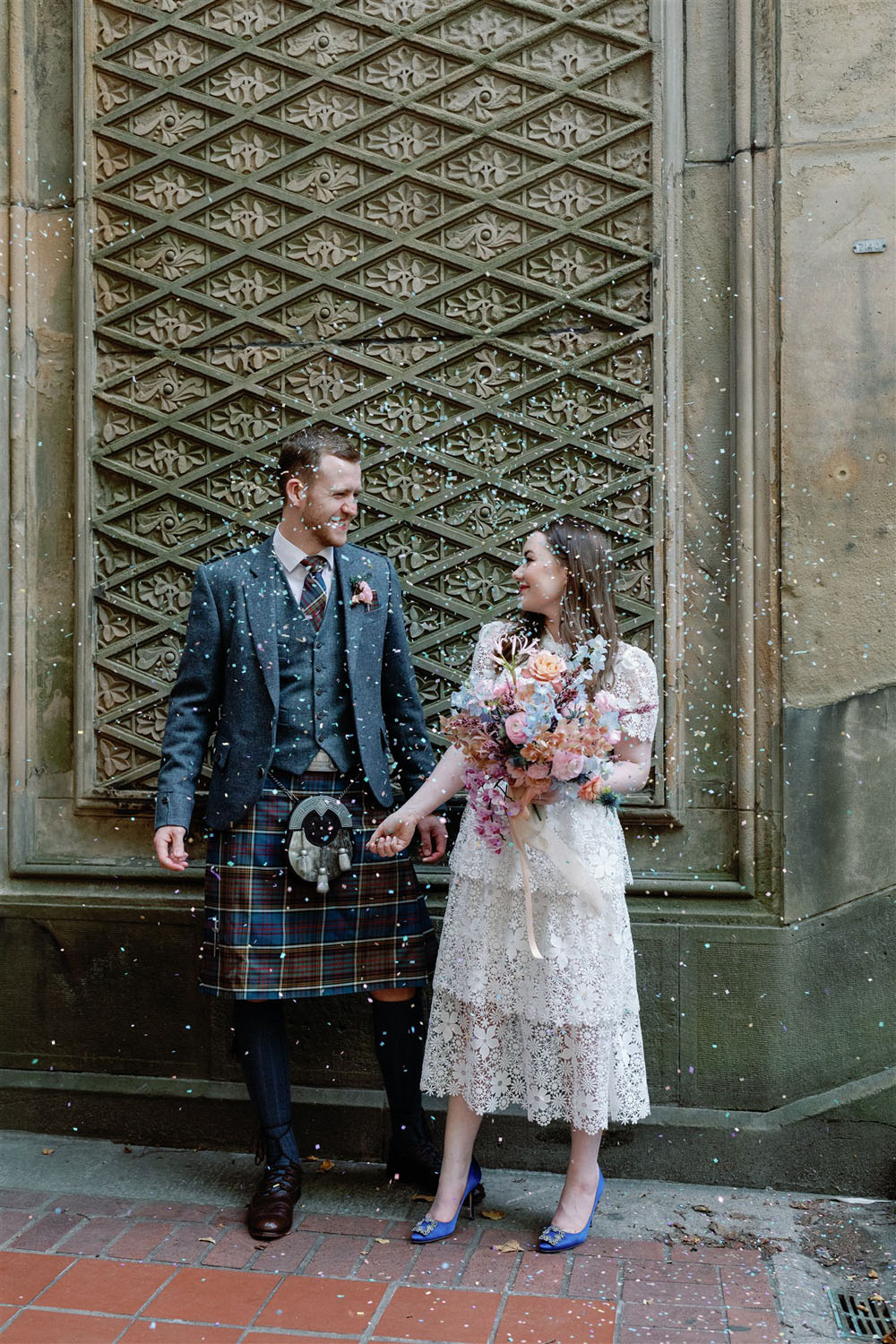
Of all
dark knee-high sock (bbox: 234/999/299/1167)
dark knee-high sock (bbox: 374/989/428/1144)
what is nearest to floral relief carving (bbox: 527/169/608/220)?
dark knee-high sock (bbox: 374/989/428/1144)

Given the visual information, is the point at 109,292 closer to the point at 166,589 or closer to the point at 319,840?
the point at 166,589

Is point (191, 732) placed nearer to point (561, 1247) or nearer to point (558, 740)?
point (558, 740)

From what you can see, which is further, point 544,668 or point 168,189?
point 168,189

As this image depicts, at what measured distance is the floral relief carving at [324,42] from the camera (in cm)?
434

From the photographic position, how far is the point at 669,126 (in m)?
4.12

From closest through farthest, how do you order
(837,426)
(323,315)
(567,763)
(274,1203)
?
(567,763)
(274,1203)
(837,426)
(323,315)

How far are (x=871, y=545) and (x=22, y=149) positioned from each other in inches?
135

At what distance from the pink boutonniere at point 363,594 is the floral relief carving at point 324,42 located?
6.64 ft

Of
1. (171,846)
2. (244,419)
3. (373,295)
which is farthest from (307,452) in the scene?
(171,846)

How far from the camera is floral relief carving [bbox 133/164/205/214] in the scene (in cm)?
442

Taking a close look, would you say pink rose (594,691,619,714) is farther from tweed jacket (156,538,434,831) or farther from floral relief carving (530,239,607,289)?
floral relief carving (530,239,607,289)

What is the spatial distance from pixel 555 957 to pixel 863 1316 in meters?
1.20

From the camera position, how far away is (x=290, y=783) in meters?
3.69

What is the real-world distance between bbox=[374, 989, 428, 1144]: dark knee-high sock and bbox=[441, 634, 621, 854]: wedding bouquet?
0.81 meters
